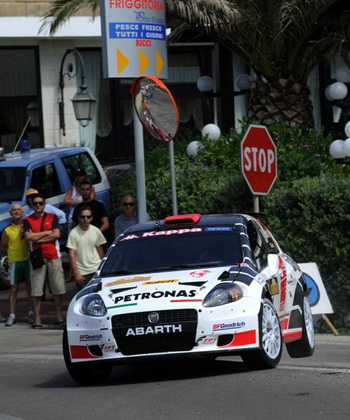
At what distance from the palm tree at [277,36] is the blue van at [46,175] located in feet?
8.27

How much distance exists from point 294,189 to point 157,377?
519 cm

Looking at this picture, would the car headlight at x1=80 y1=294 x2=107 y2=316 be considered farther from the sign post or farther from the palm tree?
the palm tree

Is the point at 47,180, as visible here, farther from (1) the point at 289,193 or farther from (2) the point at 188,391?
(2) the point at 188,391

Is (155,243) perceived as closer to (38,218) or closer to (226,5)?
(38,218)

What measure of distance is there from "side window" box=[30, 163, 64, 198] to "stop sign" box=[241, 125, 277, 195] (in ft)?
20.0

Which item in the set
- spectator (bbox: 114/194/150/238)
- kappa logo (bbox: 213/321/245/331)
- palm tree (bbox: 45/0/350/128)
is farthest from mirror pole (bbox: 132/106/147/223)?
kappa logo (bbox: 213/321/245/331)

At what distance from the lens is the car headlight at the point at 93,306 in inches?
410

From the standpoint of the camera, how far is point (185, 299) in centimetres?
1021

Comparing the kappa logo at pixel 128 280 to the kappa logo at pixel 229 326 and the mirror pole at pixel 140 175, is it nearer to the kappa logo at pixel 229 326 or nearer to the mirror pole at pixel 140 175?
the kappa logo at pixel 229 326

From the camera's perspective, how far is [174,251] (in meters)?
11.3

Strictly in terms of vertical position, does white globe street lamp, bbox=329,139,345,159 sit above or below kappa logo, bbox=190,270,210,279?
above

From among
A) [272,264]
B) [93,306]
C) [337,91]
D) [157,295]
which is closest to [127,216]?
[272,264]

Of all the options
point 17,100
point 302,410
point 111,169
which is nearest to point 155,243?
point 302,410

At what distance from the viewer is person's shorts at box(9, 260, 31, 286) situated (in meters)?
16.9
